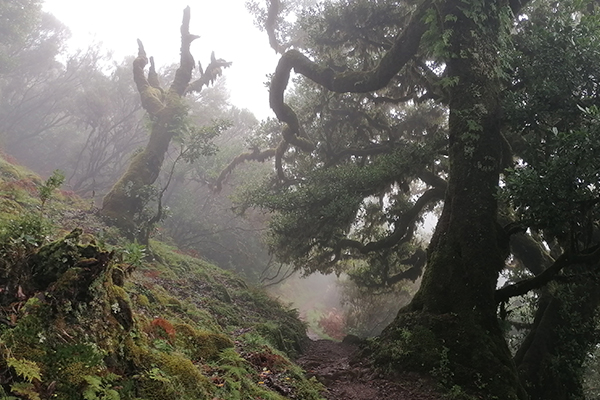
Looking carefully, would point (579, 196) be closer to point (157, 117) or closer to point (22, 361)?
point (22, 361)

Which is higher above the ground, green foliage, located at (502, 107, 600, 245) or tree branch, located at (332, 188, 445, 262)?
tree branch, located at (332, 188, 445, 262)

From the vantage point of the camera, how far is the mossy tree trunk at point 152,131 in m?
15.7

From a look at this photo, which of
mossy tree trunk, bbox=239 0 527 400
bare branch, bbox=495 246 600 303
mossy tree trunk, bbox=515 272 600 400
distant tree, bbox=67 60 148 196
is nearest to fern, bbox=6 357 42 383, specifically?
mossy tree trunk, bbox=239 0 527 400

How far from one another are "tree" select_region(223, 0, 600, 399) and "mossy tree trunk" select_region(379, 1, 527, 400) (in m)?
0.02

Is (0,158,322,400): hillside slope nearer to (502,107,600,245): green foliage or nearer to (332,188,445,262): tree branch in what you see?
(502,107,600,245): green foliage

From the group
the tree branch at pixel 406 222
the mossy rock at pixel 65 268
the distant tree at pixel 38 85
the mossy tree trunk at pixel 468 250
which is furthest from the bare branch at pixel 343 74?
the distant tree at pixel 38 85

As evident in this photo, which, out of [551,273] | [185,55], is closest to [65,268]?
[551,273]

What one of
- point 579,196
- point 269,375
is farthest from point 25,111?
point 579,196

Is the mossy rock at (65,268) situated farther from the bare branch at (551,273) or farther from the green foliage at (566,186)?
the bare branch at (551,273)

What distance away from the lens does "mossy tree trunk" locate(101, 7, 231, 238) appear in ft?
51.6

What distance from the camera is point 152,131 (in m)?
18.5

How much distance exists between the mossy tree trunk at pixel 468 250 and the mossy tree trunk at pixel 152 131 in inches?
453

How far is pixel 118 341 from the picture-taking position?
3.45 metres

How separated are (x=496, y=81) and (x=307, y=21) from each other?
8786mm
